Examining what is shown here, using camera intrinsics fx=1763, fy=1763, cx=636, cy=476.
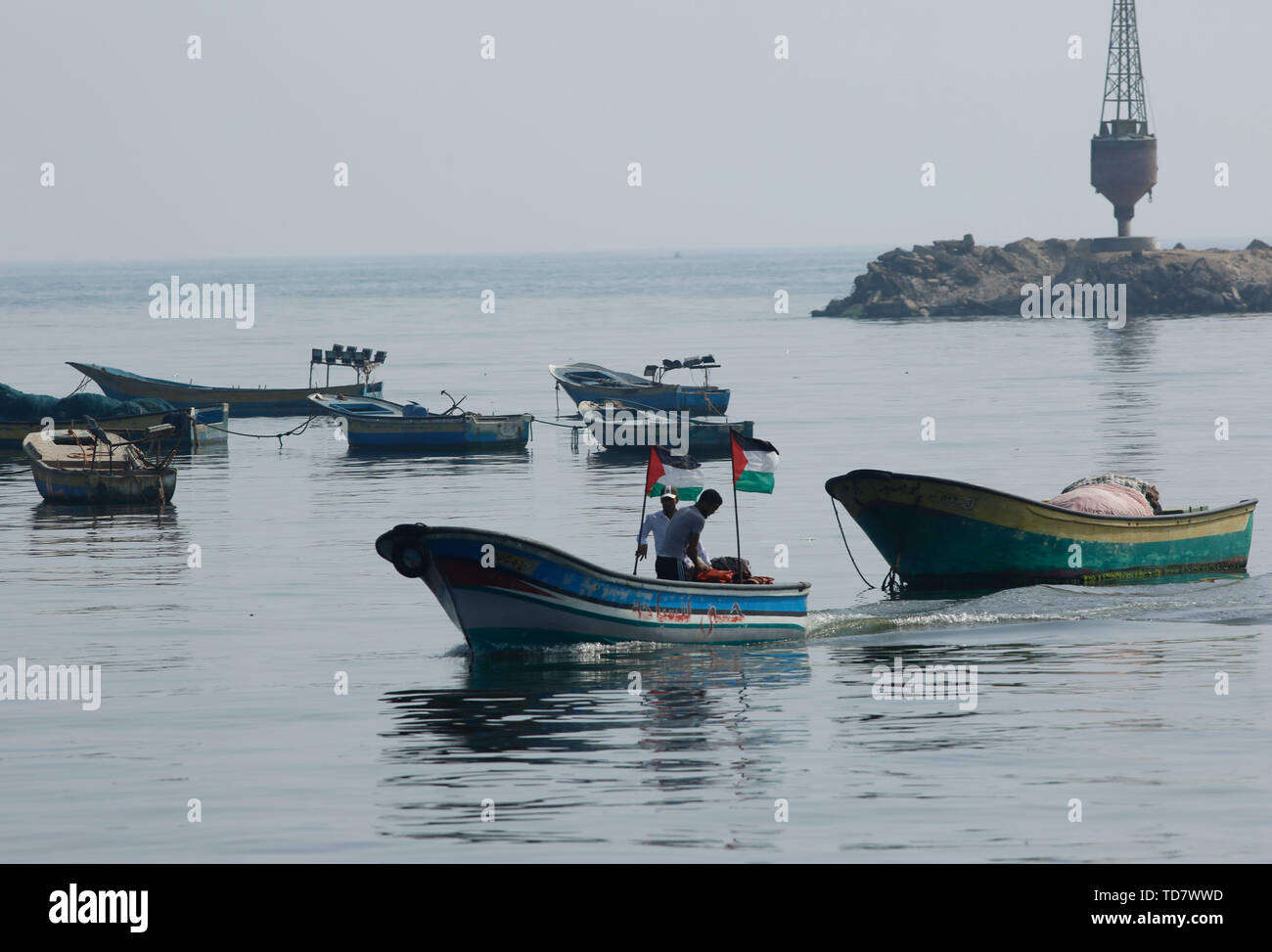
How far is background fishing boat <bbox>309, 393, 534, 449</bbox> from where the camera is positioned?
58.4m

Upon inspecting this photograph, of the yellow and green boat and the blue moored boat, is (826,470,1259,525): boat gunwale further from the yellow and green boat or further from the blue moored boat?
the blue moored boat

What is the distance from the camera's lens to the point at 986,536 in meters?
29.2

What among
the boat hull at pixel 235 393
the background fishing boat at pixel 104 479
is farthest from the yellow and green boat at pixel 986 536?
the boat hull at pixel 235 393

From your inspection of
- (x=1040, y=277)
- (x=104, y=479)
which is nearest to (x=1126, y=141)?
(x=1040, y=277)

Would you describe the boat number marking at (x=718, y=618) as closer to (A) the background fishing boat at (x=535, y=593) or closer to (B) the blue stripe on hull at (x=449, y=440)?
(A) the background fishing boat at (x=535, y=593)

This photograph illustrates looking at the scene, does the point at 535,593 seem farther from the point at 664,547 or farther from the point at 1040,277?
the point at 1040,277

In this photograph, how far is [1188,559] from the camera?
101 ft

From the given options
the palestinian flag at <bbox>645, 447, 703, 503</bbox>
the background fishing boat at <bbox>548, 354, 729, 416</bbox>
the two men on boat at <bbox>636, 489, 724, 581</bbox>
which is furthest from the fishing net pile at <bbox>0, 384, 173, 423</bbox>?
the two men on boat at <bbox>636, 489, 724, 581</bbox>

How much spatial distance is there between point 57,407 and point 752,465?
3929 cm

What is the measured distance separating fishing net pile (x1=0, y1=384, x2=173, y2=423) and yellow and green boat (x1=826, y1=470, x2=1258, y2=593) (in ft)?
112

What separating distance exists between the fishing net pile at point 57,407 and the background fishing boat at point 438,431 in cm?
677

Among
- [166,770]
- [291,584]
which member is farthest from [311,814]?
[291,584]

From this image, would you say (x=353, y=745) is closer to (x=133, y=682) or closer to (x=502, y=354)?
(x=133, y=682)
